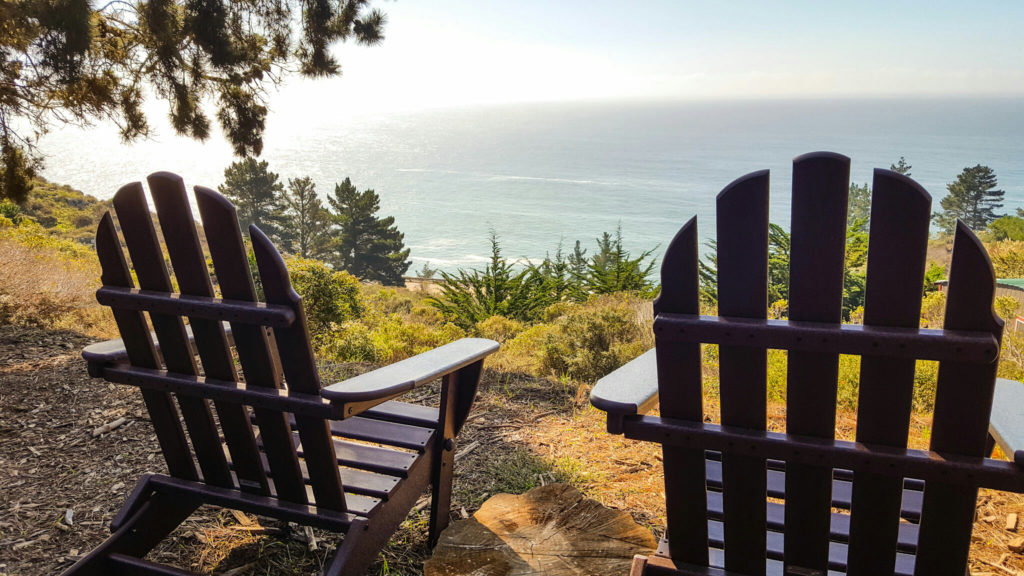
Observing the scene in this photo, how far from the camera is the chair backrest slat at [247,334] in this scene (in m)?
1.32

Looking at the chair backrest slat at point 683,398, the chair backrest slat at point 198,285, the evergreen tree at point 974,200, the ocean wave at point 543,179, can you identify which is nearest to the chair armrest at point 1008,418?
the chair backrest slat at point 683,398

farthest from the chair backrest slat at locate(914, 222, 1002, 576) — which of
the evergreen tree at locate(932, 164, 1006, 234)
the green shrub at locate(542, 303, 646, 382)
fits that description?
the evergreen tree at locate(932, 164, 1006, 234)

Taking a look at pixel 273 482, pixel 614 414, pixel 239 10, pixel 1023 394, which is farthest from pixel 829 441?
pixel 239 10

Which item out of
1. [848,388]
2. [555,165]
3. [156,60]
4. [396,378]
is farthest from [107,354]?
[555,165]

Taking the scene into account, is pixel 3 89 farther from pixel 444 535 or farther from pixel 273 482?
pixel 444 535

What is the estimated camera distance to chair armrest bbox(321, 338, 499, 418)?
4.26 feet

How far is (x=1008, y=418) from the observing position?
115cm

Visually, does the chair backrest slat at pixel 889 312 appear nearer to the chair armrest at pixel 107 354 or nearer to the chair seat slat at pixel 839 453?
the chair seat slat at pixel 839 453

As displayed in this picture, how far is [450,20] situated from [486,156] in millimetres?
33425

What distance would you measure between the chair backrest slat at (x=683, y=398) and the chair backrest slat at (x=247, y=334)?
88cm

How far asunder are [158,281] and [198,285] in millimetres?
135

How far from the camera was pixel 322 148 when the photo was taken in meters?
139

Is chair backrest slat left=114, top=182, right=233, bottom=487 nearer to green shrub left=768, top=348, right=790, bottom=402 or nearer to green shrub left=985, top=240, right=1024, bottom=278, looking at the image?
green shrub left=768, top=348, right=790, bottom=402

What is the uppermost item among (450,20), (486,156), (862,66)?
(450,20)
